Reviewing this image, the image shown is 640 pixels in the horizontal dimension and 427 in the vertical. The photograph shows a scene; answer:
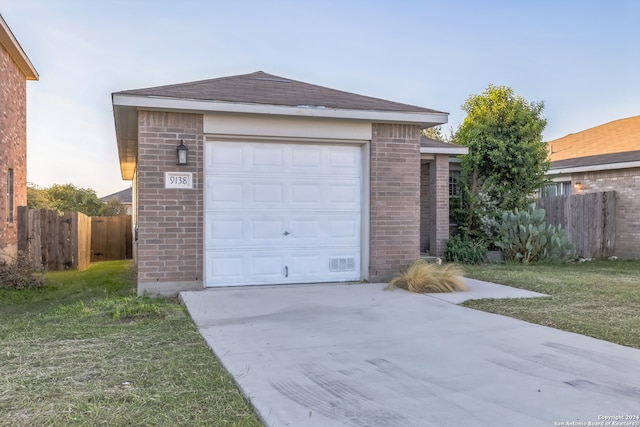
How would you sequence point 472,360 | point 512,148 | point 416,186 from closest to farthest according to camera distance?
point 472,360 → point 416,186 → point 512,148

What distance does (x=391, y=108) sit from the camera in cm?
859

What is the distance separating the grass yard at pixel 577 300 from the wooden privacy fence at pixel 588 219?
2809 mm

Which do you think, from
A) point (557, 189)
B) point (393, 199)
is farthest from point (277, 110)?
point (557, 189)

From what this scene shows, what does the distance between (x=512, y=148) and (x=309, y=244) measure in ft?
27.8

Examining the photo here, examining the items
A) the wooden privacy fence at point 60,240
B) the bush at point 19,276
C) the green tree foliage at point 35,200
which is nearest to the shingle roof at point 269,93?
the bush at point 19,276

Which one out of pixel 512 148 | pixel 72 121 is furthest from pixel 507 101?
pixel 72 121

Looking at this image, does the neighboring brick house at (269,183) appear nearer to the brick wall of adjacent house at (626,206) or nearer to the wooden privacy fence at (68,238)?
the wooden privacy fence at (68,238)

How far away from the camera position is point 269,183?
8.29 meters

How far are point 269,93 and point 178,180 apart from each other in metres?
2.30

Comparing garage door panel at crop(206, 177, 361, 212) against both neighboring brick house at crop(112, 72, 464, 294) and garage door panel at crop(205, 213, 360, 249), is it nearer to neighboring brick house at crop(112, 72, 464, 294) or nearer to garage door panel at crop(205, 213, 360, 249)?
neighboring brick house at crop(112, 72, 464, 294)

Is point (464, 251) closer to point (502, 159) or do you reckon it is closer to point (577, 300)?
point (502, 159)

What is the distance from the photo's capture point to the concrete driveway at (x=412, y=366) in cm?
305

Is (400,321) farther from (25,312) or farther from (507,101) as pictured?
(507,101)

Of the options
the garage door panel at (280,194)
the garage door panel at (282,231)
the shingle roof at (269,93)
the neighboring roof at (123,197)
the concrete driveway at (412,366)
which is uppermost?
the shingle roof at (269,93)
